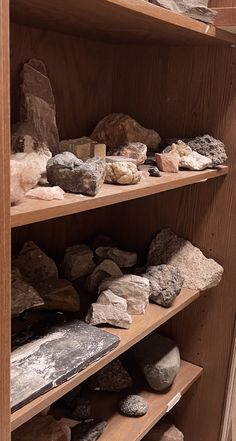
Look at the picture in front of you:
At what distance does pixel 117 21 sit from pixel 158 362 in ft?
3.06

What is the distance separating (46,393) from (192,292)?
65 cm

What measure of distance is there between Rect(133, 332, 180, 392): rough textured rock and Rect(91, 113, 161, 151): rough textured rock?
62cm

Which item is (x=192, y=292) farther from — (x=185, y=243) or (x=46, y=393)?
(x=46, y=393)

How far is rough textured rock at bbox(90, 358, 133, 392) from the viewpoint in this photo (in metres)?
1.42

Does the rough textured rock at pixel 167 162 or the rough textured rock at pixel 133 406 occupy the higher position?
the rough textured rock at pixel 167 162

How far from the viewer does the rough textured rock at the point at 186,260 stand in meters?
1.45

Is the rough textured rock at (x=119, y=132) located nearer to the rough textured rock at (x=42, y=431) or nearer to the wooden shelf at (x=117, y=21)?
the wooden shelf at (x=117, y=21)

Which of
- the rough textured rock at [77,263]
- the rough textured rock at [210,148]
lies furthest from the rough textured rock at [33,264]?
the rough textured rock at [210,148]

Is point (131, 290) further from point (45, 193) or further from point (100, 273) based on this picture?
point (45, 193)

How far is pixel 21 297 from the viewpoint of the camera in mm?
1043

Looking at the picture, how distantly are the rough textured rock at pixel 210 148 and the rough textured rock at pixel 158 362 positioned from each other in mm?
576

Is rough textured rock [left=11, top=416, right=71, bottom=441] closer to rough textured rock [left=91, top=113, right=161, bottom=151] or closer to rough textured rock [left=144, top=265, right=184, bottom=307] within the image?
rough textured rock [left=144, top=265, right=184, bottom=307]

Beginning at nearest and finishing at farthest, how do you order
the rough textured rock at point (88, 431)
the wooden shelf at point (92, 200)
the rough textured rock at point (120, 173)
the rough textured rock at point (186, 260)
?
the wooden shelf at point (92, 200)
the rough textured rock at point (120, 173)
the rough textured rock at point (88, 431)
the rough textured rock at point (186, 260)

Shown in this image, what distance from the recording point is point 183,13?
3.65 ft
